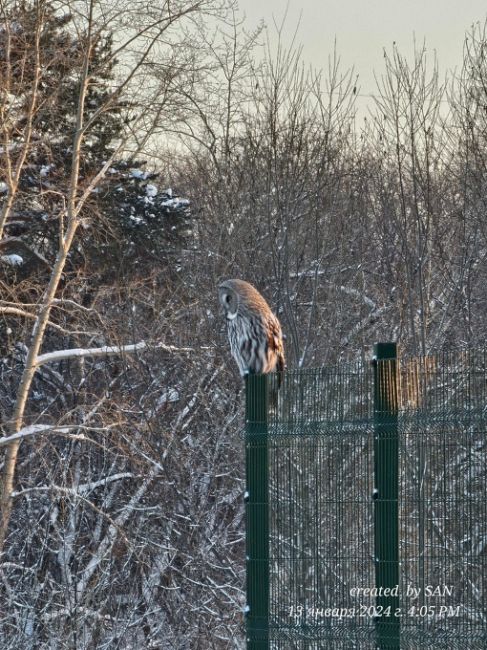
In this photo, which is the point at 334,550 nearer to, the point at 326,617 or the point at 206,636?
the point at 326,617

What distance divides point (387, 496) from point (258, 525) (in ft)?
2.60

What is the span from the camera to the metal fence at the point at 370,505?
554 cm

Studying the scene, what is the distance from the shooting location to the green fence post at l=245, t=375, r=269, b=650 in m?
6.05

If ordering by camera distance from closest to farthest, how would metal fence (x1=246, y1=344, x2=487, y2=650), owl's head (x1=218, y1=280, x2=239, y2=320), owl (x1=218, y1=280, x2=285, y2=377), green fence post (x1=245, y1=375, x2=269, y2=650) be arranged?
metal fence (x1=246, y1=344, x2=487, y2=650)
green fence post (x1=245, y1=375, x2=269, y2=650)
owl (x1=218, y1=280, x2=285, y2=377)
owl's head (x1=218, y1=280, x2=239, y2=320)

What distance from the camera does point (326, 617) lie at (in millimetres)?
6051

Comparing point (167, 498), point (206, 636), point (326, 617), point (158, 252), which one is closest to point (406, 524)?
point (326, 617)

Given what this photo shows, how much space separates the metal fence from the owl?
79.4 inches

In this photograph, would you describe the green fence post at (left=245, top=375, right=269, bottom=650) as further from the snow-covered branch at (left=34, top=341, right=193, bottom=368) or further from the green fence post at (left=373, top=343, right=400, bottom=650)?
the snow-covered branch at (left=34, top=341, right=193, bottom=368)

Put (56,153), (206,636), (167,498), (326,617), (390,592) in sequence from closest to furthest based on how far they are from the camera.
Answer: (390,592), (326,617), (206,636), (167,498), (56,153)

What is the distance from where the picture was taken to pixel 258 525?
6082 millimetres

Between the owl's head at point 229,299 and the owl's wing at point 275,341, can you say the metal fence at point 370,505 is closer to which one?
the owl's wing at point 275,341

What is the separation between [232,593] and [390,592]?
28.7 feet

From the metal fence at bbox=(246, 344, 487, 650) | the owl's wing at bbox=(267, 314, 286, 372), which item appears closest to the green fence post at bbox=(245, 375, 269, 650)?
the metal fence at bbox=(246, 344, 487, 650)

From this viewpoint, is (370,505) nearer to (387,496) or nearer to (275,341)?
(387,496)
